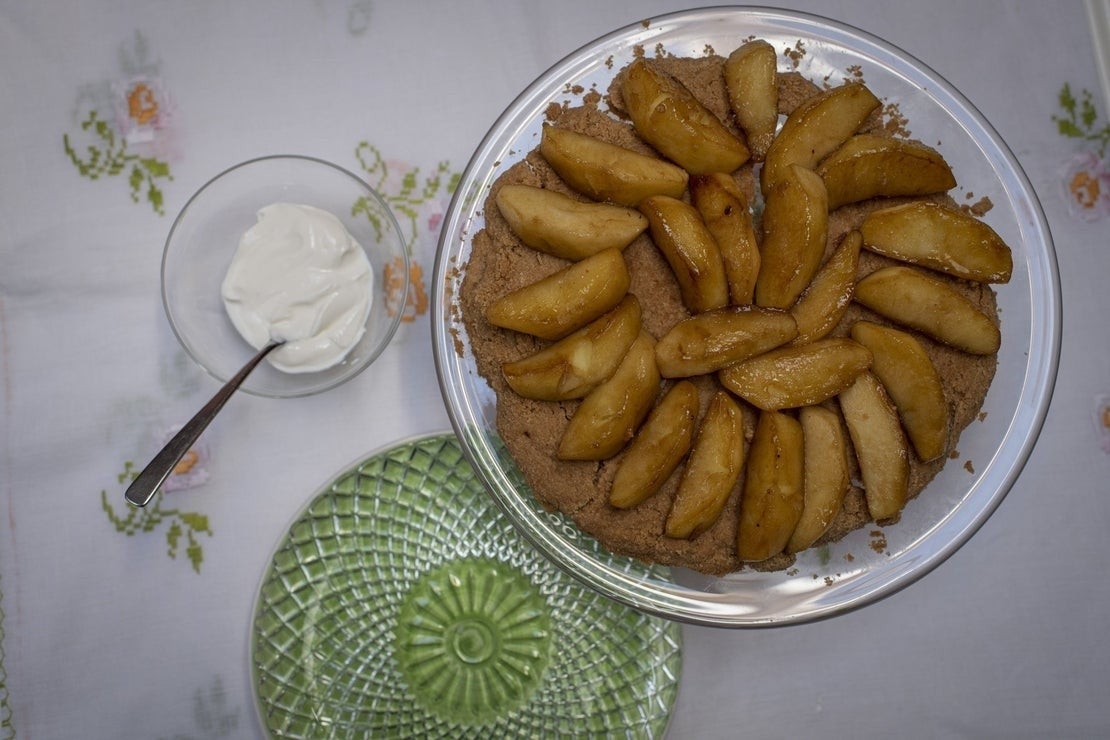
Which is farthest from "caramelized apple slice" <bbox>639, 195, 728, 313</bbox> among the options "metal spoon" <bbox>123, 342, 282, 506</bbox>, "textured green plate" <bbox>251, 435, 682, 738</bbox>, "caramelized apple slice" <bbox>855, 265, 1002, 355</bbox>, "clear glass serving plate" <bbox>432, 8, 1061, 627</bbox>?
"metal spoon" <bbox>123, 342, 282, 506</bbox>

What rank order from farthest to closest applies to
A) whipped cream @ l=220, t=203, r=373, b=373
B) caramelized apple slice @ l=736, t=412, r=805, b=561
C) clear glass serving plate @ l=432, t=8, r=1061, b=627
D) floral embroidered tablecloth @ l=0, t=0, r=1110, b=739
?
floral embroidered tablecloth @ l=0, t=0, r=1110, b=739 < whipped cream @ l=220, t=203, r=373, b=373 < clear glass serving plate @ l=432, t=8, r=1061, b=627 < caramelized apple slice @ l=736, t=412, r=805, b=561

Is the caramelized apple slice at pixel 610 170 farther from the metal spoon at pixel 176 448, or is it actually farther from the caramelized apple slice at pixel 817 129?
the metal spoon at pixel 176 448

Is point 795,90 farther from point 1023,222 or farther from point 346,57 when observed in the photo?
point 346,57

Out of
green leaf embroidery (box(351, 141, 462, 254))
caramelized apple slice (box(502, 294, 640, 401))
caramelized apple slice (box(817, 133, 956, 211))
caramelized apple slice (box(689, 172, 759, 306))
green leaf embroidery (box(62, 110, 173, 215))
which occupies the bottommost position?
caramelized apple slice (box(502, 294, 640, 401))

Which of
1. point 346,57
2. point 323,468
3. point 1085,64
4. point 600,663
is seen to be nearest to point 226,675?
point 323,468

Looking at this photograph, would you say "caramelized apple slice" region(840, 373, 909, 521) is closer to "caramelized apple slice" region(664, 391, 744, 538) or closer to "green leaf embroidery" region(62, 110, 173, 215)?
"caramelized apple slice" region(664, 391, 744, 538)

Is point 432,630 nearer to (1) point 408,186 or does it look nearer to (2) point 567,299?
(2) point 567,299

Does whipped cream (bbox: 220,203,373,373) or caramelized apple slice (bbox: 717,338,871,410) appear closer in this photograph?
caramelized apple slice (bbox: 717,338,871,410)
